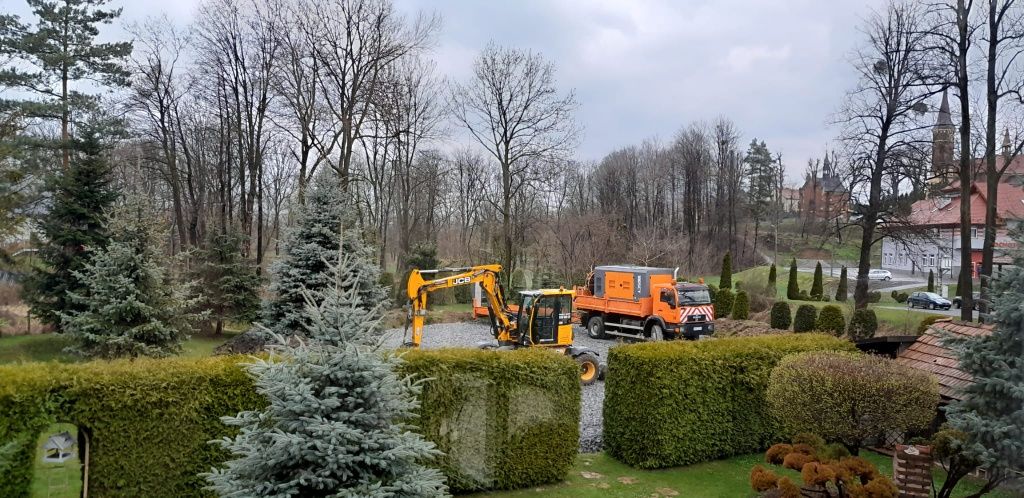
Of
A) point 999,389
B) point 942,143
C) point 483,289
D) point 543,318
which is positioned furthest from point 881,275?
point 999,389

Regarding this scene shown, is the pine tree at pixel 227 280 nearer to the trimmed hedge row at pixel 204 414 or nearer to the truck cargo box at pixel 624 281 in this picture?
the truck cargo box at pixel 624 281

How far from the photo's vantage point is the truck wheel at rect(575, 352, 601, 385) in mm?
12795

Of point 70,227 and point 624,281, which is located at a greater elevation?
point 70,227

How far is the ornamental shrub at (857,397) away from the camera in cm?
639

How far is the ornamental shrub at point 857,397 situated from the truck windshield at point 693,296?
1057 cm

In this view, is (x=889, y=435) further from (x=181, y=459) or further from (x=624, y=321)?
(x=624, y=321)

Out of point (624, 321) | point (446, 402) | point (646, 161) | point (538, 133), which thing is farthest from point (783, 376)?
point (646, 161)

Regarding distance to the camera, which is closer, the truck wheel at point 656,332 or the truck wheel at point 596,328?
the truck wheel at point 656,332

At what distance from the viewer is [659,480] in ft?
24.6

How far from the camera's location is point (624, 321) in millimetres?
19297

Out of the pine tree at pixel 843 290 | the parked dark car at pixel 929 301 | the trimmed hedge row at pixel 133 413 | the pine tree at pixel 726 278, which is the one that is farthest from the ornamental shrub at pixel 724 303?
the trimmed hedge row at pixel 133 413

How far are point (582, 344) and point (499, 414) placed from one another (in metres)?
12.0

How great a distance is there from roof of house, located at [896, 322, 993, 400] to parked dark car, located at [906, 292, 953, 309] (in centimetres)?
1674

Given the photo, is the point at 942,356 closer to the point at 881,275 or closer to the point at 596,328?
the point at 596,328
